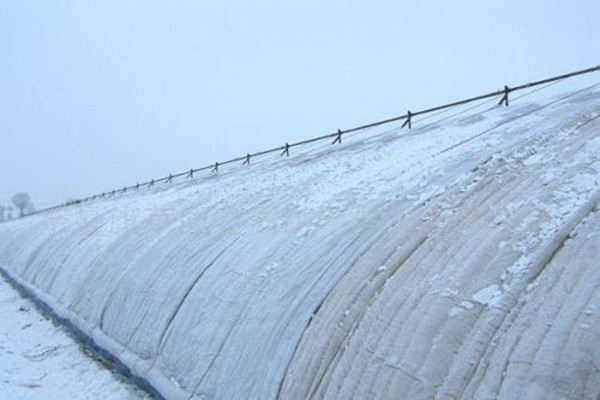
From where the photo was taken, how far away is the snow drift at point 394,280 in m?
3.40

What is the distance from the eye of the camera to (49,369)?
27.2 feet

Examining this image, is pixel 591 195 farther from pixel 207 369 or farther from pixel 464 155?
pixel 207 369

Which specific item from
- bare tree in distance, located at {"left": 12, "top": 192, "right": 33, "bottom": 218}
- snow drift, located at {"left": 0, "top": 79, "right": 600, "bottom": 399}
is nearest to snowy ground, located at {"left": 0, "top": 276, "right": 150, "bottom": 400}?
snow drift, located at {"left": 0, "top": 79, "right": 600, "bottom": 399}

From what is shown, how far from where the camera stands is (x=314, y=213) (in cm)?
759

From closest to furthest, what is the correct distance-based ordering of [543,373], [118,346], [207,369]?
1. [543,373]
2. [207,369]
3. [118,346]

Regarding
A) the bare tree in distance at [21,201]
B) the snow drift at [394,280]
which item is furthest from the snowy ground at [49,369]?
the bare tree in distance at [21,201]

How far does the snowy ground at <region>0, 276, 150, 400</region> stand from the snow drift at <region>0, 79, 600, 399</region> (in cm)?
41

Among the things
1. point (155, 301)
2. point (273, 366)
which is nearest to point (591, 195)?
point (273, 366)

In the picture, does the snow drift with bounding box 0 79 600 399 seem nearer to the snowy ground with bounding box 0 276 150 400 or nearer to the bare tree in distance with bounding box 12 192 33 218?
the snowy ground with bounding box 0 276 150 400

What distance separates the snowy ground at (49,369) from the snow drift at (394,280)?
410mm

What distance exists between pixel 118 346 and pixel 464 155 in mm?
5888

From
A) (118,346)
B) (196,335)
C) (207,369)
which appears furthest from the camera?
(118,346)

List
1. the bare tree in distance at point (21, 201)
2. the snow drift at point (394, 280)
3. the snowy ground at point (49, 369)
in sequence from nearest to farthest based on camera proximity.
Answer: the snow drift at point (394, 280)
the snowy ground at point (49, 369)
the bare tree in distance at point (21, 201)

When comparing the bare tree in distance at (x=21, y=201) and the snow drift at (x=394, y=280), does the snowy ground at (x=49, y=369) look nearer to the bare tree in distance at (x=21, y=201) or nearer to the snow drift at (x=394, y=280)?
the snow drift at (x=394, y=280)
